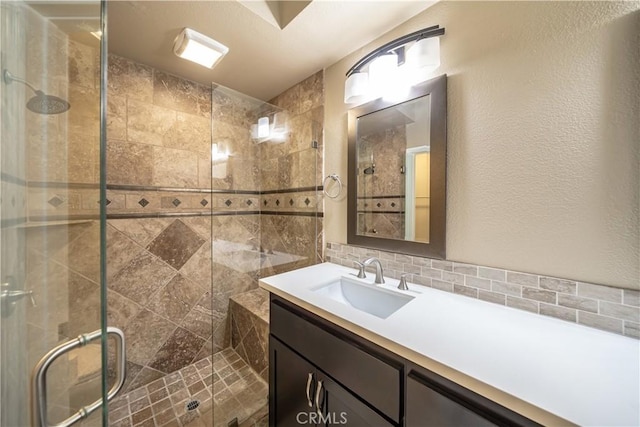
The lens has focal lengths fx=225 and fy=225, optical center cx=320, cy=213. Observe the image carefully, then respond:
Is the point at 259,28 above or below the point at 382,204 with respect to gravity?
above

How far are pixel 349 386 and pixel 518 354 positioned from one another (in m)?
0.52

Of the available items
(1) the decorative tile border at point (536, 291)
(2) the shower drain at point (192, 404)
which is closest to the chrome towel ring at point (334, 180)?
(1) the decorative tile border at point (536, 291)

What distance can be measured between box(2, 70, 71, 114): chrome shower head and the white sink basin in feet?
3.72

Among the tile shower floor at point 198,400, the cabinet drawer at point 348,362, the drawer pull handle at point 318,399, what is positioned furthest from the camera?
the tile shower floor at point 198,400

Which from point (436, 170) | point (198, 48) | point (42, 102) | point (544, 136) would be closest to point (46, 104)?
point (42, 102)

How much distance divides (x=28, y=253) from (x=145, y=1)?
1.24 meters

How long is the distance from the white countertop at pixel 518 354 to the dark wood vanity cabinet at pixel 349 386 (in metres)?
0.06

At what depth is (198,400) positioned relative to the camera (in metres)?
1.53

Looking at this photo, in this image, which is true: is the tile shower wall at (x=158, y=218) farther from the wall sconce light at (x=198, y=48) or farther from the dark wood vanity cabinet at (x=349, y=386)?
the dark wood vanity cabinet at (x=349, y=386)

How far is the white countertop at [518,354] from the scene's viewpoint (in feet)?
1.47

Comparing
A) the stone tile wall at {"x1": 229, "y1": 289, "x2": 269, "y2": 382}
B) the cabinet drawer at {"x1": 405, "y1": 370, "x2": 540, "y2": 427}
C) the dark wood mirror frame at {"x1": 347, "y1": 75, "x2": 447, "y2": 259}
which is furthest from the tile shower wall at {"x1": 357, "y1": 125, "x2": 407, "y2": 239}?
the stone tile wall at {"x1": 229, "y1": 289, "x2": 269, "y2": 382}

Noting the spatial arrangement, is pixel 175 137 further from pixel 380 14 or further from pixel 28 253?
pixel 380 14

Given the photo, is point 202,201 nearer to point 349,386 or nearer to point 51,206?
point 51,206

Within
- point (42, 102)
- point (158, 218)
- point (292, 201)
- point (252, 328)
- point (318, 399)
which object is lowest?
point (252, 328)
